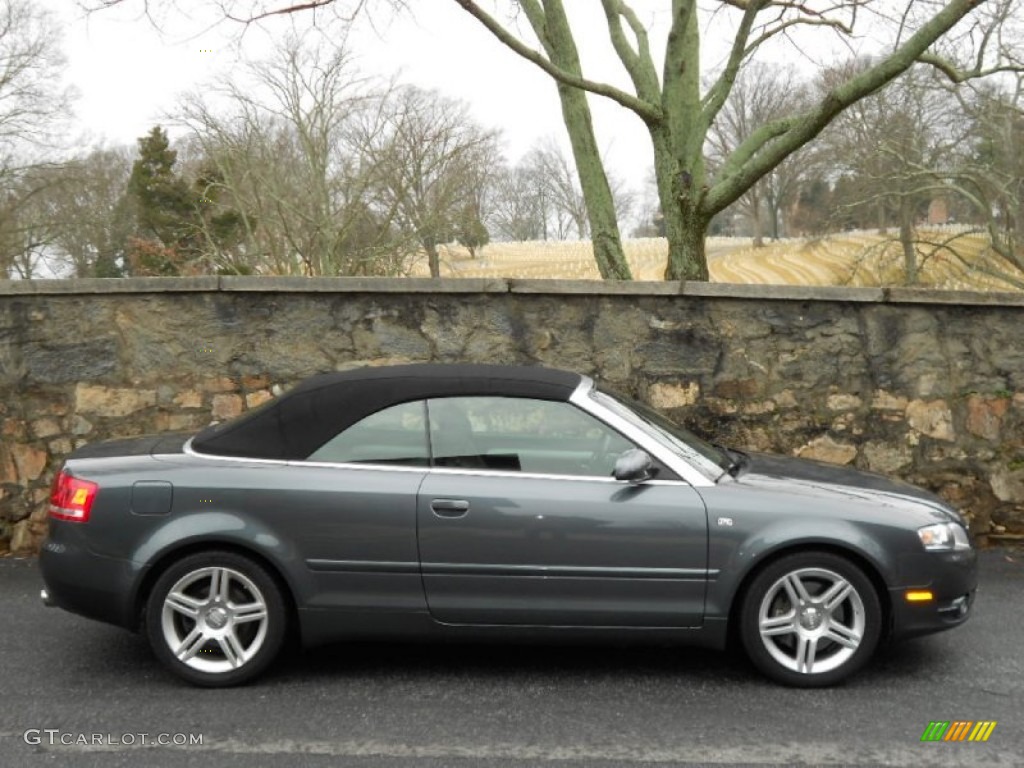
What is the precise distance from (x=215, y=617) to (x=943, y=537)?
3131 millimetres

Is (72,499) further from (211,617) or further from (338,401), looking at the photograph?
(338,401)

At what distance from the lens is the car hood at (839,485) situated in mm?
4168

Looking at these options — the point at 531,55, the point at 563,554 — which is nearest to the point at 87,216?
the point at 531,55

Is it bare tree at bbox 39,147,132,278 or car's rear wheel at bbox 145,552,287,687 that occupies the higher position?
bare tree at bbox 39,147,132,278

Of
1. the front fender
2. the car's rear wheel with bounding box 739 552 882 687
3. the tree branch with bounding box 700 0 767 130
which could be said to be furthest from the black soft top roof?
the tree branch with bounding box 700 0 767 130

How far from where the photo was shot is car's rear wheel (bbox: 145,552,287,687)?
4.01m

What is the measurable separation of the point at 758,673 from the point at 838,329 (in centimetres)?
340

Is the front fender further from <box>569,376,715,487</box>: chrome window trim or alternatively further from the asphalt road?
the asphalt road

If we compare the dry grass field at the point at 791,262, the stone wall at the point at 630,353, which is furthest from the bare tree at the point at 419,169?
the stone wall at the point at 630,353

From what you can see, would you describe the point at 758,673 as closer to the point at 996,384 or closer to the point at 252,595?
the point at 252,595

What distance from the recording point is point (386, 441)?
4188mm

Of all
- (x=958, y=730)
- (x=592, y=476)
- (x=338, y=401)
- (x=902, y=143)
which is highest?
(x=902, y=143)

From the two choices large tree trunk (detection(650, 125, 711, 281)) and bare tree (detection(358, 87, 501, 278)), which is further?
bare tree (detection(358, 87, 501, 278))

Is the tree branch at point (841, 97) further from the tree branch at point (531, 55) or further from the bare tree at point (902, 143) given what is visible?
the bare tree at point (902, 143)
